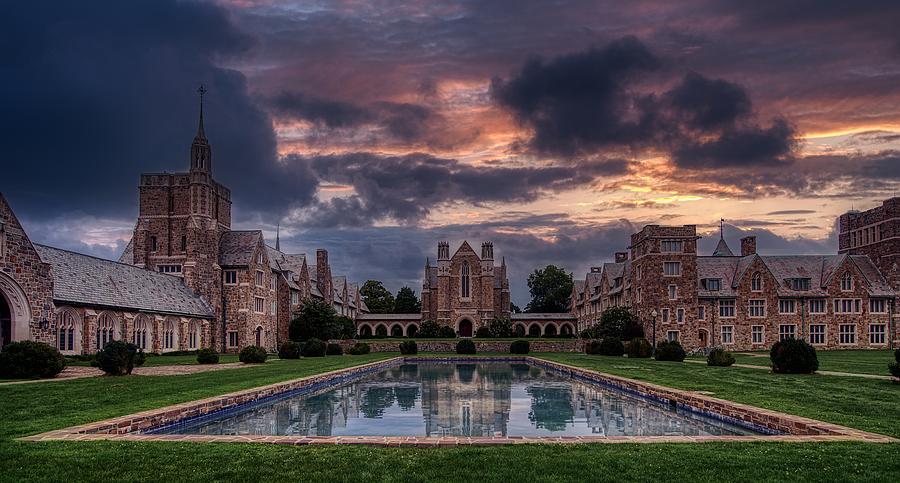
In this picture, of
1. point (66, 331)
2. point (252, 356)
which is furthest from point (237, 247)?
point (252, 356)

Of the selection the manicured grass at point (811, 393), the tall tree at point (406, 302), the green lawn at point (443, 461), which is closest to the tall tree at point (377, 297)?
the tall tree at point (406, 302)

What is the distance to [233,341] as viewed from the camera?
56594mm

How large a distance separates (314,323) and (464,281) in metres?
27.1

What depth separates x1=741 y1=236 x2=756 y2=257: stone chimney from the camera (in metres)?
66.9

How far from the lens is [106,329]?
40.6 metres

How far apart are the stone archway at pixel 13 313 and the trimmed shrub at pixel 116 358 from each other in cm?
729

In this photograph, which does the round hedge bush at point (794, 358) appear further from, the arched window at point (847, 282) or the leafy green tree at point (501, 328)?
the leafy green tree at point (501, 328)

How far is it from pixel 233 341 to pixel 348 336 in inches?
601

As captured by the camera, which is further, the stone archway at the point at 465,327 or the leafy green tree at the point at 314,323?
the stone archway at the point at 465,327

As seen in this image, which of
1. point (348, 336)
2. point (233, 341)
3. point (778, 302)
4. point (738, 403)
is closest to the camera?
point (738, 403)

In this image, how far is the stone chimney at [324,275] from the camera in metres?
82.1

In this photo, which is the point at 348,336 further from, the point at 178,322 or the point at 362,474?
the point at 362,474

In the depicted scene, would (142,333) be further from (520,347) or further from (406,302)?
(406,302)

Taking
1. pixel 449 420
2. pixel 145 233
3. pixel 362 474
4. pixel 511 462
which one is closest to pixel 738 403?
pixel 449 420
